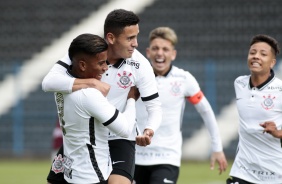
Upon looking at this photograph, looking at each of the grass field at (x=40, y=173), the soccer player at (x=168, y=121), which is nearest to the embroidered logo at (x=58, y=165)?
the soccer player at (x=168, y=121)

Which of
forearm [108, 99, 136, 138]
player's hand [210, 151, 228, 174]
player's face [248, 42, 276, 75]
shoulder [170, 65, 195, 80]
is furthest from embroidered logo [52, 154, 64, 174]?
shoulder [170, 65, 195, 80]

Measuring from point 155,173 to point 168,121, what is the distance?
51 cm

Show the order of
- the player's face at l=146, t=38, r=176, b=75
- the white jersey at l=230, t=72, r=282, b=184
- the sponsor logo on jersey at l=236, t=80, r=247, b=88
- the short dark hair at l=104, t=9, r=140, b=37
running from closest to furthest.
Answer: the short dark hair at l=104, t=9, r=140, b=37
the white jersey at l=230, t=72, r=282, b=184
the sponsor logo on jersey at l=236, t=80, r=247, b=88
the player's face at l=146, t=38, r=176, b=75

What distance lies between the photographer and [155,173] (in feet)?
22.8

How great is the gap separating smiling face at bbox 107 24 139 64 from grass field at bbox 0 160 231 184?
5848 millimetres

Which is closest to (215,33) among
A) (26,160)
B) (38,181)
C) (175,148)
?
(26,160)

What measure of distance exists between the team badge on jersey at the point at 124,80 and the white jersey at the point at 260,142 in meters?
1.32

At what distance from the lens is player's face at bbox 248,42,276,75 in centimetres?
651

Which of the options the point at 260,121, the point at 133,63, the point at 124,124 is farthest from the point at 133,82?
the point at 260,121

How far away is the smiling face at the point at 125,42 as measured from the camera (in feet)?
18.5

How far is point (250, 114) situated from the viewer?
652 centimetres

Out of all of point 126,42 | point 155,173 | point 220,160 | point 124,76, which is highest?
point 126,42

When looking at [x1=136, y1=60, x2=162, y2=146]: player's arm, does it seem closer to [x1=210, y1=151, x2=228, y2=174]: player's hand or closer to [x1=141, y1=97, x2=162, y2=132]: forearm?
[x1=141, y1=97, x2=162, y2=132]: forearm

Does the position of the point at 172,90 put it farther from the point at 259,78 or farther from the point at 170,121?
the point at 259,78
